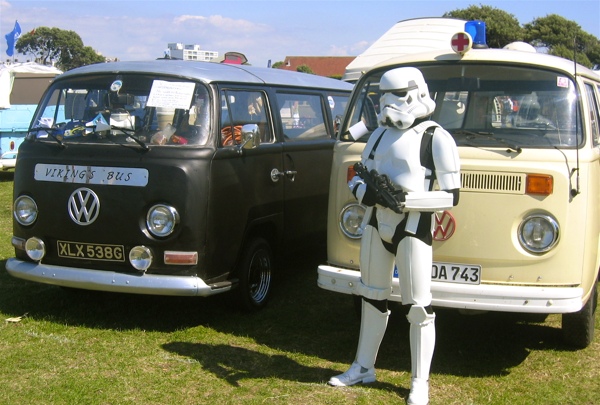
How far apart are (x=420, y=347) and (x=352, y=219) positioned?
1.24 meters

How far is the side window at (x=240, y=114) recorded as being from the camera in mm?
6168

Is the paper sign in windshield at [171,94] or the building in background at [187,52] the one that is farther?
the building in background at [187,52]

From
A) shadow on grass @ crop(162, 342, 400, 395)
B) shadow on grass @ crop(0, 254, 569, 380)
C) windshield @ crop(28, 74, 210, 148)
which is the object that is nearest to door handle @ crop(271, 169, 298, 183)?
windshield @ crop(28, 74, 210, 148)

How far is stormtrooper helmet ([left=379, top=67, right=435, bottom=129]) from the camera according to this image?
4398 mm

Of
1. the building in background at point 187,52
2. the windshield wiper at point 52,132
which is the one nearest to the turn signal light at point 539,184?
the windshield wiper at point 52,132

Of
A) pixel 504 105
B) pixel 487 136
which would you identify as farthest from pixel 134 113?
pixel 504 105

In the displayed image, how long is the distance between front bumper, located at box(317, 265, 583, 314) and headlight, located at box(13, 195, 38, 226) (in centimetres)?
285

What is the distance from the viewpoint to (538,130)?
519 cm

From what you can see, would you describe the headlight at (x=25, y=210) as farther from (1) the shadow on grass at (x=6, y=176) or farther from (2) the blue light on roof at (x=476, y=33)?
(1) the shadow on grass at (x=6, y=176)

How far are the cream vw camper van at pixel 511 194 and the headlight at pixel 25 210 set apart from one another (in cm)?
250

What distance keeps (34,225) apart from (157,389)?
2.04 metres

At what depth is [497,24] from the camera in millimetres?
46750

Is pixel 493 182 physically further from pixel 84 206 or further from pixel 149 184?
pixel 84 206

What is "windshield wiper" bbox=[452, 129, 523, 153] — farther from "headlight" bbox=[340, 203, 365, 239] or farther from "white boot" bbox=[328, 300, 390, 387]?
"white boot" bbox=[328, 300, 390, 387]
